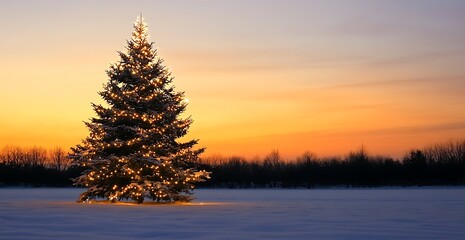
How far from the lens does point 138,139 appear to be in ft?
114

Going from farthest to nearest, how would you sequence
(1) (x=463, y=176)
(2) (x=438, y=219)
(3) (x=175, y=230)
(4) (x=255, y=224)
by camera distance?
(1) (x=463, y=176) < (2) (x=438, y=219) < (4) (x=255, y=224) < (3) (x=175, y=230)

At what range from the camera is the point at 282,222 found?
2131 centimetres

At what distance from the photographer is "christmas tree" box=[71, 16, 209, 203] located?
1369 inches

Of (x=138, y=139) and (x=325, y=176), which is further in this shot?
(x=325, y=176)

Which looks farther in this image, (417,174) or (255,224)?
(417,174)

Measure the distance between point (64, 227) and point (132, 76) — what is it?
18135mm

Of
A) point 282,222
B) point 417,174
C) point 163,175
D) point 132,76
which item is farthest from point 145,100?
point 417,174

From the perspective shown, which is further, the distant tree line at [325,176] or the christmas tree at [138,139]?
the distant tree line at [325,176]

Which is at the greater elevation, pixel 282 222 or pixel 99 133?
pixel 99 133

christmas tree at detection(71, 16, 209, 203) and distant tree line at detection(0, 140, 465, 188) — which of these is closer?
christmas tree at detection(71, 16, 209, 203)

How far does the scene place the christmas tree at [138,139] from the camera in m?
34.8

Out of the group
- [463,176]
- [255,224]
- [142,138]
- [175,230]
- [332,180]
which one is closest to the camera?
[175,230]

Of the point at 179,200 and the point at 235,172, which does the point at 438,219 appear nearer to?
the point at 179,200

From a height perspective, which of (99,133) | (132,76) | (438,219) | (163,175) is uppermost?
(132,76)
